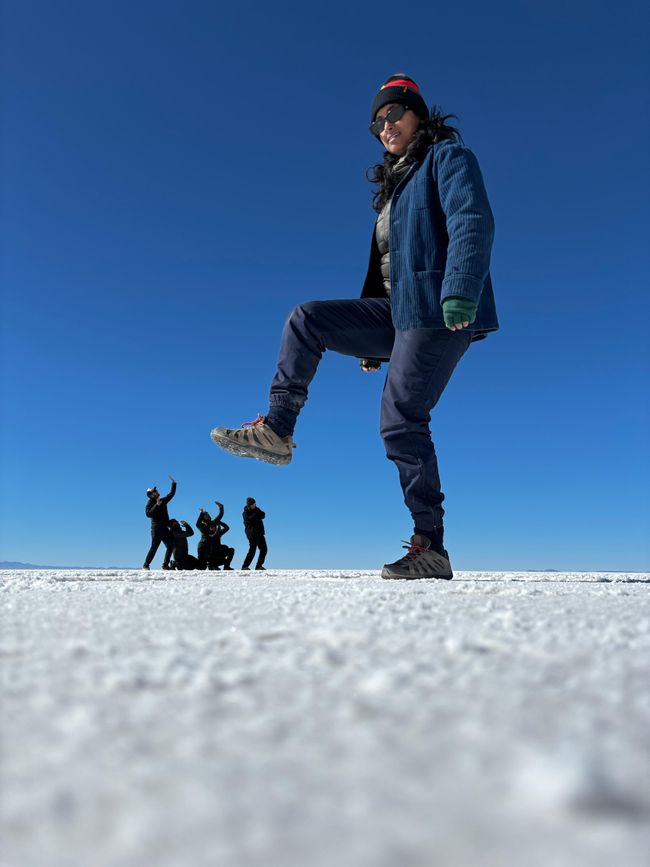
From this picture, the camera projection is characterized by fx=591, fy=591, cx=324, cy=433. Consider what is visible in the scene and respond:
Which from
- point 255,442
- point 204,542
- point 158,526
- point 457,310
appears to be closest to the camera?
point 457,310

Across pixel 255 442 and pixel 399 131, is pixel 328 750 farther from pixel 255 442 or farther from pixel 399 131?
pixel 399 131

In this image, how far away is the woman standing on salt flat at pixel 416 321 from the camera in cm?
265

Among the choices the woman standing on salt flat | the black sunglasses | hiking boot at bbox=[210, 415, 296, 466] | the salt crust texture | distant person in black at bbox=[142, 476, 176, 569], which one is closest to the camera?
the salt crust texture

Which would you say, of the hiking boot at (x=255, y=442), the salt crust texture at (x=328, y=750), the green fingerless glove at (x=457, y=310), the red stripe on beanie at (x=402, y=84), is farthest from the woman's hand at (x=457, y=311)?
the salt crust texture at (x=328, y=750)

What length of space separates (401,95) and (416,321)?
127cm

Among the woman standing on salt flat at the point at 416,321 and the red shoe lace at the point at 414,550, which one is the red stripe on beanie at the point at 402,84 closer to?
the woman standing on salt flat at the point at 416,321

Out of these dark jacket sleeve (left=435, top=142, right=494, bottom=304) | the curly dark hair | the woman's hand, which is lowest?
the woman's hand

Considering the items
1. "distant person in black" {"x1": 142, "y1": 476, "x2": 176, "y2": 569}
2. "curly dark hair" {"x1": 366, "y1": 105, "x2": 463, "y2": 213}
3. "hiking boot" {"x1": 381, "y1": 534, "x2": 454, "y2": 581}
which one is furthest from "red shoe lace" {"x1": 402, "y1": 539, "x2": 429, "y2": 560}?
"distant person in black" {"x1": 142, "y1": 476, "x2": 176, "y2": 569}

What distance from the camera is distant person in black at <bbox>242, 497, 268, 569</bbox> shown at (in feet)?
38.5

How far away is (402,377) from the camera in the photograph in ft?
9.18

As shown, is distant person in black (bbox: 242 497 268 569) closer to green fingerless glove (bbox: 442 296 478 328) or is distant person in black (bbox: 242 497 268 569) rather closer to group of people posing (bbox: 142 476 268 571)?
group of people posing (bbox: 142 476 268 571)

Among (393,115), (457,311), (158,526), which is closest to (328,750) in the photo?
(457,311)

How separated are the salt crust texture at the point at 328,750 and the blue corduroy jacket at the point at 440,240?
2.08 metres

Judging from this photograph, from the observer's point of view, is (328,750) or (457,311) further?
(457,311)
